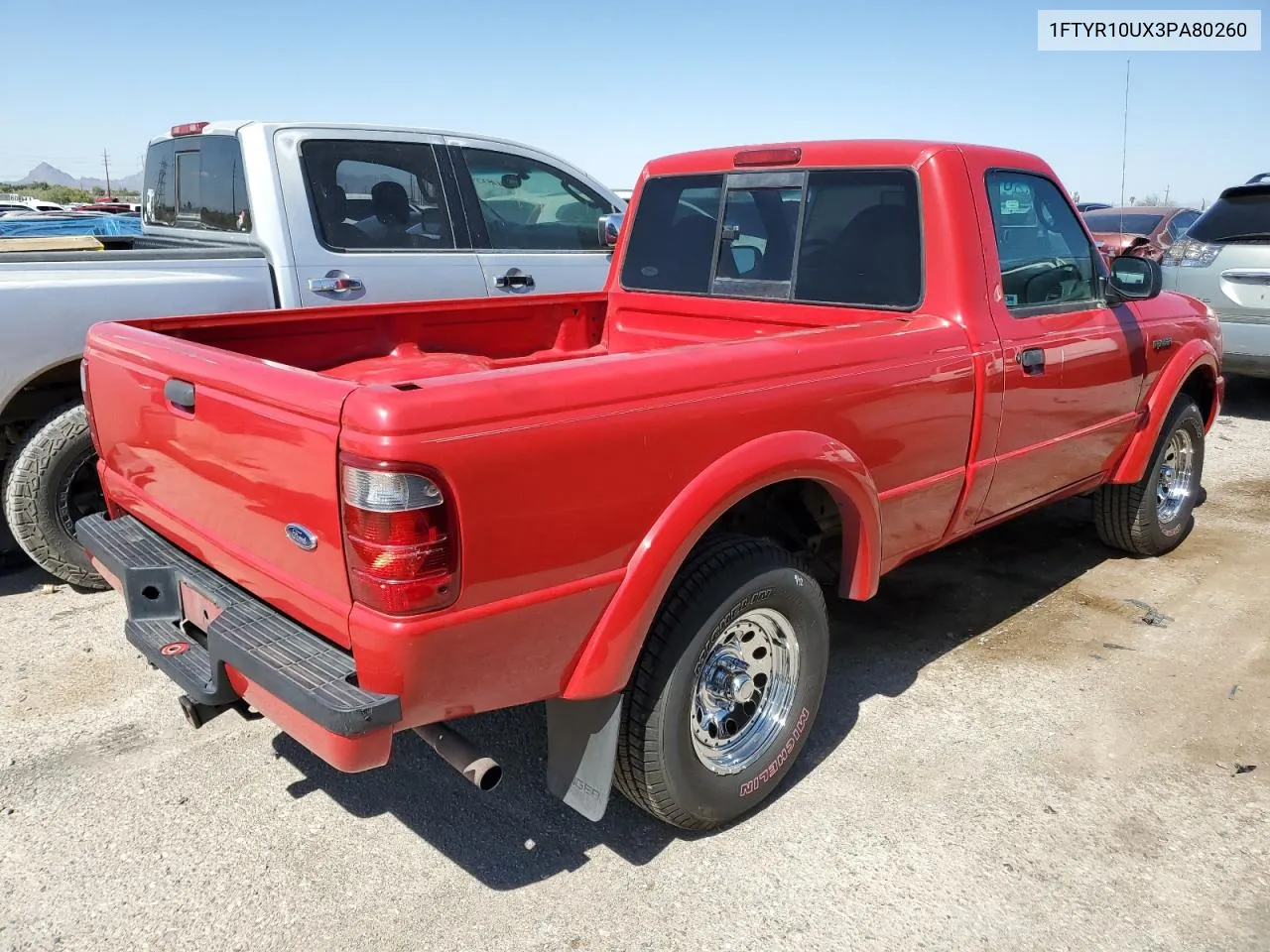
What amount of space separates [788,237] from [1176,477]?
9.08 ft

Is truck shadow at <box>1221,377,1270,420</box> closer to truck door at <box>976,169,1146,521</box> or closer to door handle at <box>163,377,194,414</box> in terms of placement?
truck door at <box>976,169,1146,521</box>

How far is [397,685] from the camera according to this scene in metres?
2.11

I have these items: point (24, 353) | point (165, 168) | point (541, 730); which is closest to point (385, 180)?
point (165, 168)

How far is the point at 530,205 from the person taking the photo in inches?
232

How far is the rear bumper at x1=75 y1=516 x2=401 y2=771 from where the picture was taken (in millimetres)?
2125

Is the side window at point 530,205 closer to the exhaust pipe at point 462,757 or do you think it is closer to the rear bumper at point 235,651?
the rear bumper at point 235,651

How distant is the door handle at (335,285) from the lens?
4965 millimetres

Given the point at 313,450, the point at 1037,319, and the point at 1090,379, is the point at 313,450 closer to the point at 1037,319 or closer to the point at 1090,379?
the point at 1037,319

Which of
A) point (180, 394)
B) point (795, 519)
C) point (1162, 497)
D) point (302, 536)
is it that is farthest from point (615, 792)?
point (1162, 497)

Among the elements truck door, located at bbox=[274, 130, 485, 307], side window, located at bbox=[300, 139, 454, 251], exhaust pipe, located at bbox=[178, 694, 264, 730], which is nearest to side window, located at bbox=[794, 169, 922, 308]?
exhaust pipe, located at bbox=[178, 694, 264, 730]

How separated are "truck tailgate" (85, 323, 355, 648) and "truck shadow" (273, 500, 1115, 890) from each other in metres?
0.91

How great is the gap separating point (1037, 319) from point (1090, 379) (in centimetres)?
46

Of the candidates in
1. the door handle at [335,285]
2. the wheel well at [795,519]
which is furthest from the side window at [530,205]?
the wheel well at [795,519]

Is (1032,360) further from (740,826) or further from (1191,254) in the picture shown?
(1191,254)
